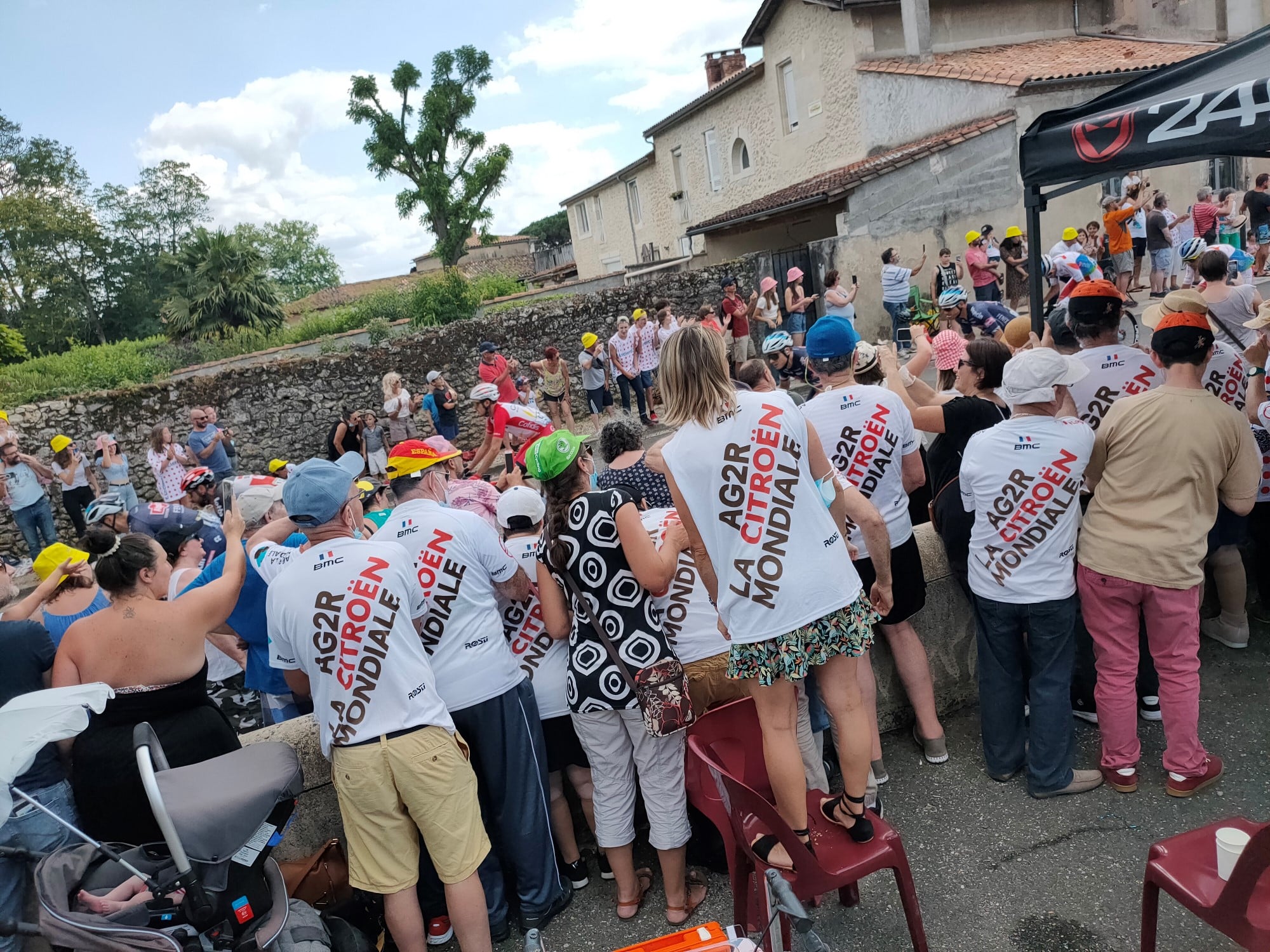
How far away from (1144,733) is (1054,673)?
0.80 meters

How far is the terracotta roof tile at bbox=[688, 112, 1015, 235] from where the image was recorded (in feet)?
51.1

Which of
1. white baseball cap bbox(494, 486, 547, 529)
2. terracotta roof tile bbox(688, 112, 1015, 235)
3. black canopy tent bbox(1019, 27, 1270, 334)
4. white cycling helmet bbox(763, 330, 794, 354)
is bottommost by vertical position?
white baseball cap bbox(494, 486, 547, 529)

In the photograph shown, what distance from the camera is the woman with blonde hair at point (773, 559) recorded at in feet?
8.25

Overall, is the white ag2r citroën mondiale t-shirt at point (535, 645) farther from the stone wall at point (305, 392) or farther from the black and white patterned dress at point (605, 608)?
the stone wall at point (305, 392)

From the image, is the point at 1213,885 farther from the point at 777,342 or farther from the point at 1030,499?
the point at 777,342

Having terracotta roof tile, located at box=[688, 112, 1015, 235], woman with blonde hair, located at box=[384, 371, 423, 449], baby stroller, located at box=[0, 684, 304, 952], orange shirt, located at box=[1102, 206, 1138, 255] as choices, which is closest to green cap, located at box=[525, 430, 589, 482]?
baby stroller, located at box=[0, 684, 304, 952]

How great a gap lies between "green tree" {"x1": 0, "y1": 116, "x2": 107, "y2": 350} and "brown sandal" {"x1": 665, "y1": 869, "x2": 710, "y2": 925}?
42.2 meters

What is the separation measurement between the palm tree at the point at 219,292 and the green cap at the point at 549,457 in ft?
77.4

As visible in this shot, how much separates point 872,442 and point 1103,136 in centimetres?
210

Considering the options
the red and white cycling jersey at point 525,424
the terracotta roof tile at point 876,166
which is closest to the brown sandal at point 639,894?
the red and white cycling jersey at point 525,424

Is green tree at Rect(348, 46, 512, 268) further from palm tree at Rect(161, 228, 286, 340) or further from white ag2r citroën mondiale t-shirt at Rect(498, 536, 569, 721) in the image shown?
white ag2r citroën mondiale t-shirt at Rect(498, 536, 569, 721)

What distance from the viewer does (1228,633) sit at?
405 centimetres

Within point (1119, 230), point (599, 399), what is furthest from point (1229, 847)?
point (1119, 230)

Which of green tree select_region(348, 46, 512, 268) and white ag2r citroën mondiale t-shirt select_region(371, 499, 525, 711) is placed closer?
white ag2r citroën mondiale t-shirt select_region(371, 499, 525, 711)
